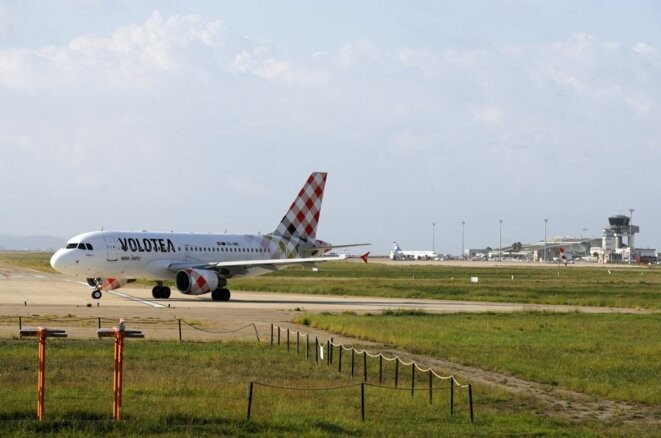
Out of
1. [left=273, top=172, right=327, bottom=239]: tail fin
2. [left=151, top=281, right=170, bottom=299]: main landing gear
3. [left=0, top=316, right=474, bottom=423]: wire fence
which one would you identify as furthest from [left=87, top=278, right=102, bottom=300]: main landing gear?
[left=0, top=316, right=474, bottom=423]: wire fence

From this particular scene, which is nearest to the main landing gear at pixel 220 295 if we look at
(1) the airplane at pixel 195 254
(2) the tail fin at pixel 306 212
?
(1) the airplane at pixel 195 254

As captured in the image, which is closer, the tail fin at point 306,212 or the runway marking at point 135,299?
the runway marking at point 135,299

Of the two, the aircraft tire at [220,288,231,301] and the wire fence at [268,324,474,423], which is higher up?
the aircraft tire at [220,288,231,301]

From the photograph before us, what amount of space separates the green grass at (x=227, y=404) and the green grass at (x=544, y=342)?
3.56m

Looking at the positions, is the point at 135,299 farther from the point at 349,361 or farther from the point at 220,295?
the point at 349,361

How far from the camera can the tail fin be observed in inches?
2606

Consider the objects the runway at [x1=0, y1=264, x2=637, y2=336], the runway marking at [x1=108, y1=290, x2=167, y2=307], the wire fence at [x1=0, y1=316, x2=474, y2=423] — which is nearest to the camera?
the wire fence at [x1=0, y1=316, x2=474, y2=423]

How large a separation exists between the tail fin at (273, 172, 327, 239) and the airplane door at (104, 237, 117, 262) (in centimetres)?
1269

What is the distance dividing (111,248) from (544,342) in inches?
1097

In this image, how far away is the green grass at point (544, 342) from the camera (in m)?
26.4

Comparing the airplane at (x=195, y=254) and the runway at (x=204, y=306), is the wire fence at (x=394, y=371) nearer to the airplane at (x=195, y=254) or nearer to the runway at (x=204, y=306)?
the runway at (x=204, y=306)

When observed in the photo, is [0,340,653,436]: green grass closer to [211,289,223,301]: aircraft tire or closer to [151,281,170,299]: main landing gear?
[211,289,223,301]: aircraft tire

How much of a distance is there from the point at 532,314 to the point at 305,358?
75.0 ft

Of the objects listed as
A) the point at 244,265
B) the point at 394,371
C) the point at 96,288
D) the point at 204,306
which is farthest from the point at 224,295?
the point at 394,371
